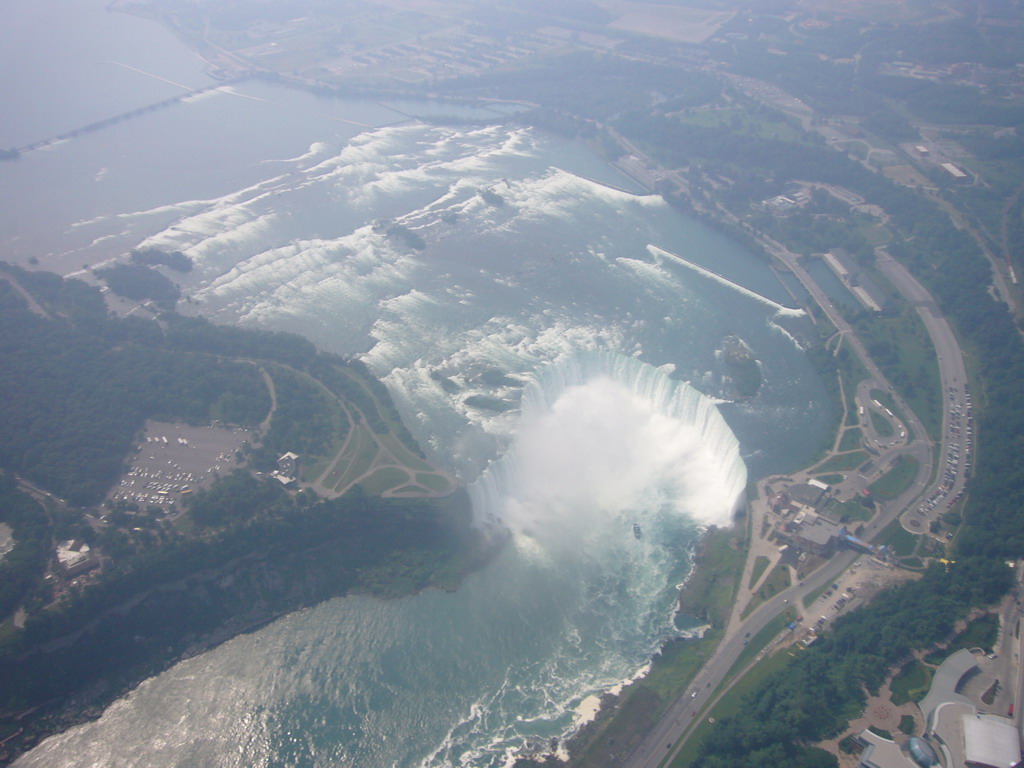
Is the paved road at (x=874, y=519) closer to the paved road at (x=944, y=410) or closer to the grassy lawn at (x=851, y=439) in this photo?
the paved road at (x=944, y=410)

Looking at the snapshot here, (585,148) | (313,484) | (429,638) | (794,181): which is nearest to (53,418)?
(313,484)

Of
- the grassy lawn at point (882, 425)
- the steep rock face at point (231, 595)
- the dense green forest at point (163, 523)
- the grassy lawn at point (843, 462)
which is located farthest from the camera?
the grassy lawn at point (882, 425)

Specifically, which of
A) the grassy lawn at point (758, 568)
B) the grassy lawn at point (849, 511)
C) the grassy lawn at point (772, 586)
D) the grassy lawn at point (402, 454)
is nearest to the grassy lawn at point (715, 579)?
the grassy lawn at point (758, 568)

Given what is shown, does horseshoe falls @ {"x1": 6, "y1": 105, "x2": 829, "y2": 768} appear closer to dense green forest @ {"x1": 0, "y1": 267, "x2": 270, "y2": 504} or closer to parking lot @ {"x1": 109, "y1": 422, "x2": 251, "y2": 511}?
dense green forest @ {"x1": 0, "y1": 267, "x2": 270, "y2": 504}

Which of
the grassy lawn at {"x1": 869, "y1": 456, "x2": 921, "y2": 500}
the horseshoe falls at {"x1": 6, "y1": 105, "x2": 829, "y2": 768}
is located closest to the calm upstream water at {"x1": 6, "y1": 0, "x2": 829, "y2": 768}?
the horseshoe falls at {"x1": 6, "y1": 105, "x2": 829, "y2": 768}

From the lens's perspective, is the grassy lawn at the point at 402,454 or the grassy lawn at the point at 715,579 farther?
the grassy lawn at the point at 402,454

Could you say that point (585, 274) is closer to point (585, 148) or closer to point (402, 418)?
point (402, 418)
